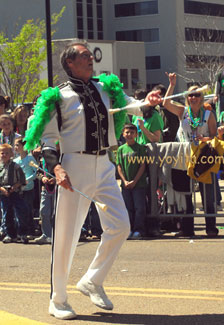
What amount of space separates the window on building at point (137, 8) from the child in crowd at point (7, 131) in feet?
292

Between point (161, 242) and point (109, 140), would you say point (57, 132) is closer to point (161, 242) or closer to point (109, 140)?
point (109, 140)

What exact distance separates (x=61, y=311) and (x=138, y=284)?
1.55 metres

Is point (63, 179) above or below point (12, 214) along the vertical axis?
above

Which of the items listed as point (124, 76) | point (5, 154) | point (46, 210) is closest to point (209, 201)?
point (46, 210)

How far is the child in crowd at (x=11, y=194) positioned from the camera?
40.3 ft

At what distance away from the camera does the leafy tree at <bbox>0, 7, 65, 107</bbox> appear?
4581cm

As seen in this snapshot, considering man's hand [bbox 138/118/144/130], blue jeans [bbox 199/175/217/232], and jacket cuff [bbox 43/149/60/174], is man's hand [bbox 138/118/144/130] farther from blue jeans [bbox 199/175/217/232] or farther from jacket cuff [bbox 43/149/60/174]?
jacket cuff [bbox 43/149/60/174]

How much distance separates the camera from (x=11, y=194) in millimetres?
12414

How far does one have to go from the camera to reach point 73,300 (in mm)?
7840

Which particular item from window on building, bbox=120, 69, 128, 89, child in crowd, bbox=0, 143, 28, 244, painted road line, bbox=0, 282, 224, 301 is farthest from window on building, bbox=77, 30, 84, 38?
painted road line, bbox=0, 282, 224, 301

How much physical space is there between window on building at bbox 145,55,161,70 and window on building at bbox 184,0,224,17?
6.10 meters

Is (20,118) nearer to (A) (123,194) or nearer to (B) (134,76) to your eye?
(A) (123,194)

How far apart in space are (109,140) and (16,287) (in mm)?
2031

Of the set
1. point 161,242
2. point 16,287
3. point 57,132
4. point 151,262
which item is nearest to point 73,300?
point 16,287
